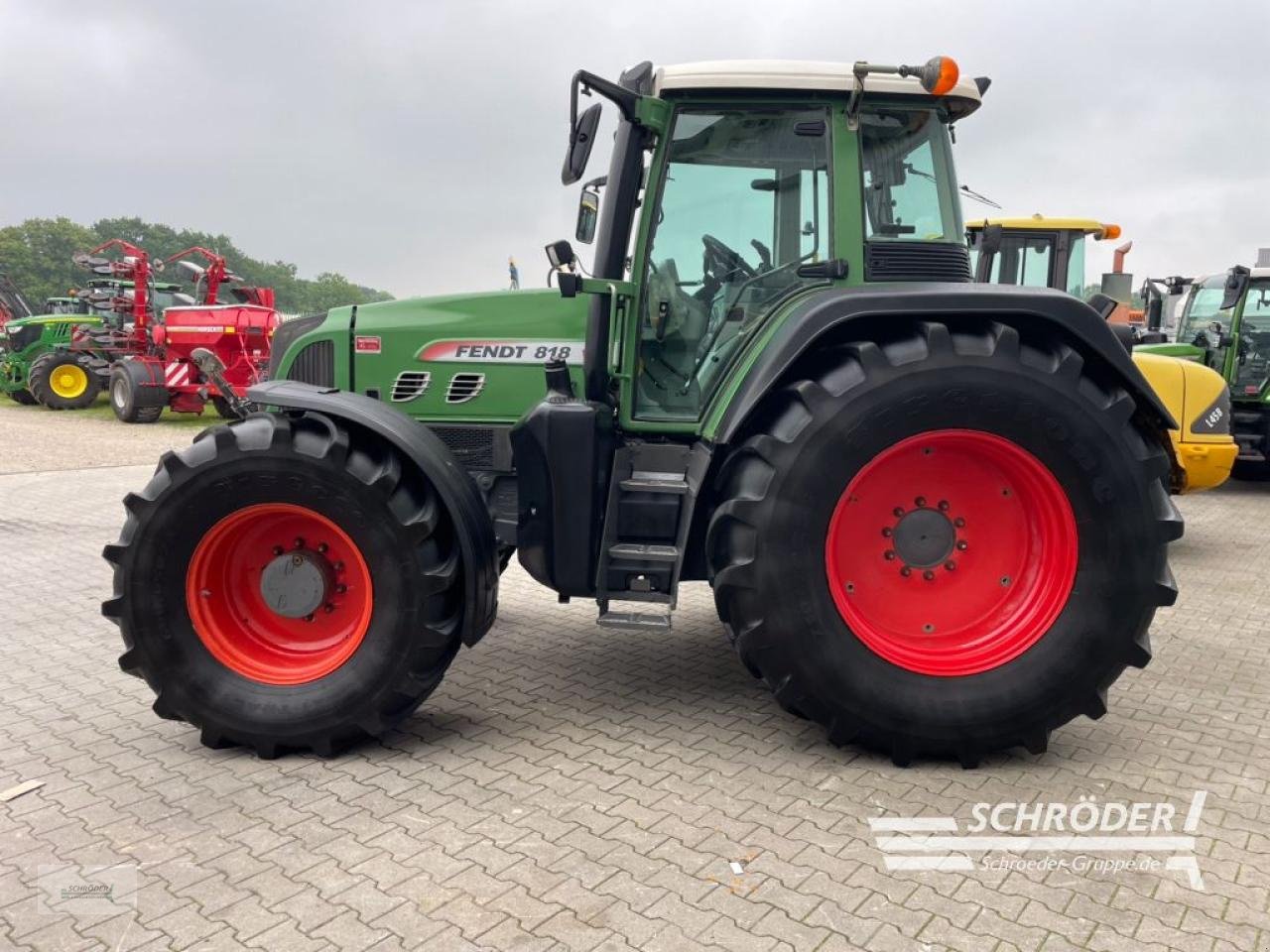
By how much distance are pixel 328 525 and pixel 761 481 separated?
1610 millimetres

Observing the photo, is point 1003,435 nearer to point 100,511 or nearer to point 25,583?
point 25,583

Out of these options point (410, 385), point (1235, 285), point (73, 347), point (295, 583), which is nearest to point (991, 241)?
point (410, 385)

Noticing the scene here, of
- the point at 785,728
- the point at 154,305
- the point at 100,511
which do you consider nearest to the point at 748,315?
the point at 785,728

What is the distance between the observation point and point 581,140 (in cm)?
349

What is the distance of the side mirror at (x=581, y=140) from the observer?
11.3 ft

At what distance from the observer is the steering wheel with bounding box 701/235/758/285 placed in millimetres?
3898

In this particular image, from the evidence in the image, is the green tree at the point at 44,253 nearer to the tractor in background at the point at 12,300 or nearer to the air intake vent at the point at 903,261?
the tractor in background at the point at 12,300

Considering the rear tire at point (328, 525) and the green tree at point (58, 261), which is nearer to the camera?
the rear tire at point (328, 525)

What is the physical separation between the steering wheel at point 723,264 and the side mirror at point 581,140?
0.63 m

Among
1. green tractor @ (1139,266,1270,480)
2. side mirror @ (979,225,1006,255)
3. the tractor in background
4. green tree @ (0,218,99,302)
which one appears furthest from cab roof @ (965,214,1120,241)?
green tree @ (0,218,99,302)

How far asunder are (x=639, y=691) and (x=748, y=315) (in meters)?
1.70

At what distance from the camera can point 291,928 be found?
8.13 feet

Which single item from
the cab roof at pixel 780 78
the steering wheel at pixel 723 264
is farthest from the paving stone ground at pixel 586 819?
the cab roof at pixel 780 78

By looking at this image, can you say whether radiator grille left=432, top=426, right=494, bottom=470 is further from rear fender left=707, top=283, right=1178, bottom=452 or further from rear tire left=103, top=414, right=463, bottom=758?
rear fender left=707, top=283, right=1178, bottom=452
